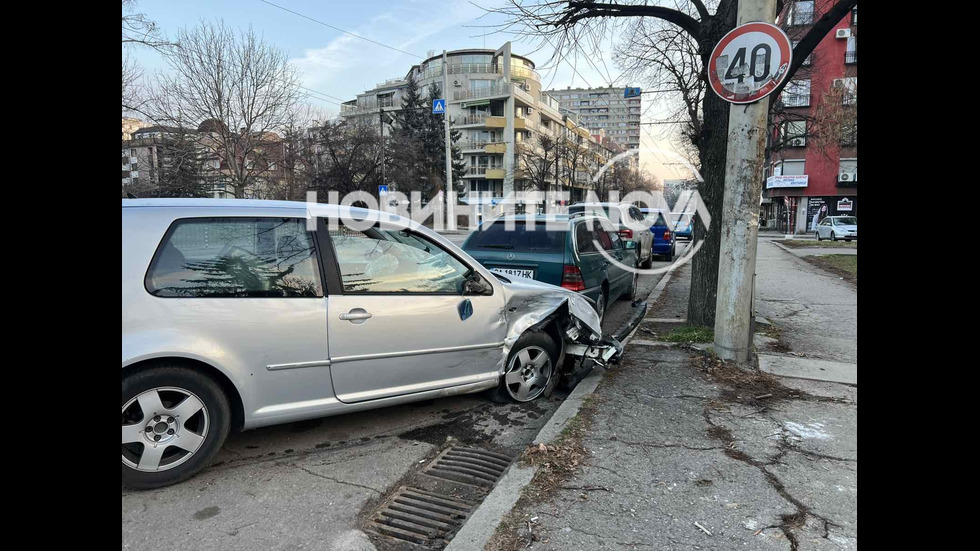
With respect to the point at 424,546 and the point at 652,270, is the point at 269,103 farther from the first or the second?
the point at 424,546

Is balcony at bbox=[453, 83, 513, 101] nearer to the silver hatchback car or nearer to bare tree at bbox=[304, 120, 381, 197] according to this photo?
bare tree at bbox=[304, 120, 381, 197]

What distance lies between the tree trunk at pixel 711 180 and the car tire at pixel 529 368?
2629mm

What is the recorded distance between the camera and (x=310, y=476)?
10.9 feet

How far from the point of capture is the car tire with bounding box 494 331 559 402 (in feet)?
14.8

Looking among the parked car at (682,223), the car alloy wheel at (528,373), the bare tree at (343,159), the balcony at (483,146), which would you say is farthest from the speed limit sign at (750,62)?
the balcony at (483,146)

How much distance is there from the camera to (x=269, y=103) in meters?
28.2

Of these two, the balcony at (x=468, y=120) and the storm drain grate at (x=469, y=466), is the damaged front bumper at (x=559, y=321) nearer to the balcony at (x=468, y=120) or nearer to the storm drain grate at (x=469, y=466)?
the storm drain grate at (x=469, y=466)

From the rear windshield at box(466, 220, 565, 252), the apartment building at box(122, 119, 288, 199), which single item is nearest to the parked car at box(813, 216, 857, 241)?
the rear windshield at box(466, 220, 565, 252)

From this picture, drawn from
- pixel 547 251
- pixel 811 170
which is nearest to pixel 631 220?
pixel 547 251

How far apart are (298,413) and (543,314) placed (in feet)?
7.23

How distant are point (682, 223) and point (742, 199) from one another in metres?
18.8

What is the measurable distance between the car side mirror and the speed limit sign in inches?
122
